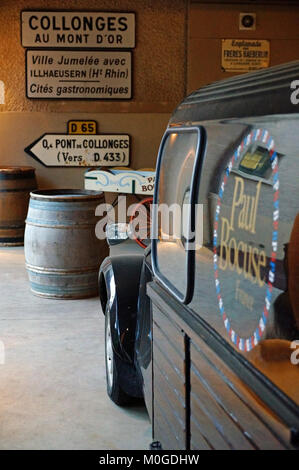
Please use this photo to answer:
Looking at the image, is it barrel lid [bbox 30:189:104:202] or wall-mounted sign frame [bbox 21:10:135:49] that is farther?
wall-mounted sign frame [bbox 21:10:135:49]

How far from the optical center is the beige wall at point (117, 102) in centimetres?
863

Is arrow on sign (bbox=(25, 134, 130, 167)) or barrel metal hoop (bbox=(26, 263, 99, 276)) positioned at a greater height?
arrow on sign (bbox=(25, 134, 130, 167))

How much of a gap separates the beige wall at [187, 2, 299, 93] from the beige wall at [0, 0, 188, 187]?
6.9 inches

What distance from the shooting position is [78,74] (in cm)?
873

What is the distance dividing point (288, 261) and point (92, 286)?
4.25m

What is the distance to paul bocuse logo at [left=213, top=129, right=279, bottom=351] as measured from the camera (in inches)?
58.8

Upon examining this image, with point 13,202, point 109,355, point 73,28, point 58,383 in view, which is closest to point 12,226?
point 13,202

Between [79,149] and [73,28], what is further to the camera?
[79,149]

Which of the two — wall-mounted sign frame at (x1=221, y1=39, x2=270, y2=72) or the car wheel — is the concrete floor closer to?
the car wheel

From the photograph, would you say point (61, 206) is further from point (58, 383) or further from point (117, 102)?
point (117, 102)

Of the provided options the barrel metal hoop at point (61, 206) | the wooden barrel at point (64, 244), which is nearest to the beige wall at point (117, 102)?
the wooden barrel at point (64, 244)

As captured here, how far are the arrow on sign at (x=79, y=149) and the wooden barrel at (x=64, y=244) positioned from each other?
3.39 m

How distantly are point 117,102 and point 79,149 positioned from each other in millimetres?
834

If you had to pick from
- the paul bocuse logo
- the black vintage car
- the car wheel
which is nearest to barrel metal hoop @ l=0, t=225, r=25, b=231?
the car wheel
